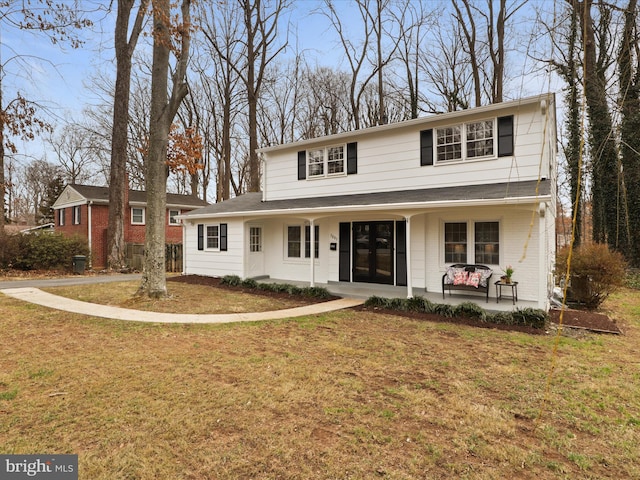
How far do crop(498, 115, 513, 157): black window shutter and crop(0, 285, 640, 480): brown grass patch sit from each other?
4.76 meters

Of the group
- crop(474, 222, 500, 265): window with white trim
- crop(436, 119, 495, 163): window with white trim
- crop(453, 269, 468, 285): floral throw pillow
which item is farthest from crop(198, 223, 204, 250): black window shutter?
crop(474, 222, 500, 265): window with white trim

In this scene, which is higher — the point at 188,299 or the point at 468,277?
the point at 468,277

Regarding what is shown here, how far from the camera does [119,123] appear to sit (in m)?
15.4

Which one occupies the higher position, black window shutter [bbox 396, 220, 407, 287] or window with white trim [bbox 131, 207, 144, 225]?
window with white trim [bbox 131, 207, 144, 225]

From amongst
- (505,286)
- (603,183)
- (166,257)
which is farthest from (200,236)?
(603,183)

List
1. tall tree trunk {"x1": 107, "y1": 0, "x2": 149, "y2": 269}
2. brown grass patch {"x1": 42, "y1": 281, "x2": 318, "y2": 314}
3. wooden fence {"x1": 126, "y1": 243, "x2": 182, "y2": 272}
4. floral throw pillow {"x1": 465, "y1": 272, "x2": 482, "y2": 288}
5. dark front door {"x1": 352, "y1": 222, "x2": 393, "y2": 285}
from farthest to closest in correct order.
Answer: wooden fence {"x1": 126, "y1": 243, "x2": 182, "y2": 272} < tall tree trunk {"x1": 107, "y1": 0, "x2": 149, "y2": 269} < dark front door {"x1": 352, "y1": 222, "x2": 393, "y2": 285} < brown grass patch {"x1": 42, "y1": 281, "x2": 318, "y2": 314} < floral throw pillow {"x1": 465, "y1": 272, "x2": 482, "y2": 288}

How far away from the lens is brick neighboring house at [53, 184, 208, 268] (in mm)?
19500

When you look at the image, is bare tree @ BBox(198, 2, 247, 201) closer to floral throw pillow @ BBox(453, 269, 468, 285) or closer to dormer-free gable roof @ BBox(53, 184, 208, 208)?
dormer-free gable roof @ BBox(53, 184, 208, 208)

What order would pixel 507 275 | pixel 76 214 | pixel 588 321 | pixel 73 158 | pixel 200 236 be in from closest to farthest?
1. pixel 588 321
2. pixel 507 275
3. pixel 200 236
4. pixel 76 214
5. pixel 73 158

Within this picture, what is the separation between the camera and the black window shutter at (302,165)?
40.7 feet

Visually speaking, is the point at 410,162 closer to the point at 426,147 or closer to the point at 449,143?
the point at 426,147

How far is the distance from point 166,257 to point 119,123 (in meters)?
6.58

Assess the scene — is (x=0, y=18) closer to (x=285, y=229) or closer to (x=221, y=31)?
(x=285, y=229)

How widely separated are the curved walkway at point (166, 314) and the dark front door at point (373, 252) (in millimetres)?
1567
